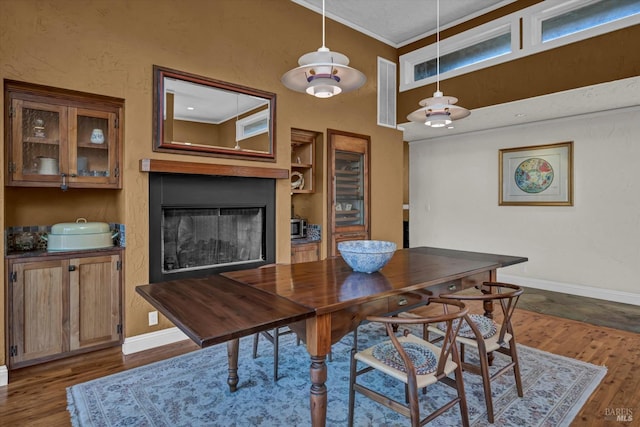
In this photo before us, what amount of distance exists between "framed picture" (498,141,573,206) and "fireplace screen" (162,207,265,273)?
153 inches

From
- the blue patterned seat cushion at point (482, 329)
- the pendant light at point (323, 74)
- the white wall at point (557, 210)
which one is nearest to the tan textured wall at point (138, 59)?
the pendant light at point (323, 74)

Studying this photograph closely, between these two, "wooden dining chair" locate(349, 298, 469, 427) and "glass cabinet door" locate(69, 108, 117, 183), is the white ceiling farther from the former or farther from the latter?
"wooden dining chair" locate(349, 298, 469, 427)

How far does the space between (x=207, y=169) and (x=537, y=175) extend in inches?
181

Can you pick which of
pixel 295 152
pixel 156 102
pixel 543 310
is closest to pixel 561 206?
pixel 543 310

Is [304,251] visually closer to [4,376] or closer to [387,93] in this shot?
[387,93]

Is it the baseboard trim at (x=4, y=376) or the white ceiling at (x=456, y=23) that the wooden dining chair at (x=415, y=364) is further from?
the white ceiling at (x=456, y=23)

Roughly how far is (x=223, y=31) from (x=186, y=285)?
8.64ft

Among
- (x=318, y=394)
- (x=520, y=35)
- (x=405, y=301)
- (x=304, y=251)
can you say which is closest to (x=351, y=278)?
(x=405, y=301)

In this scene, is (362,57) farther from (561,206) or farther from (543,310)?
(543,310)

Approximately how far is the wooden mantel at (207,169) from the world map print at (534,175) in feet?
11.9

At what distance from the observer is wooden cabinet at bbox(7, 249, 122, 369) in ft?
8.45

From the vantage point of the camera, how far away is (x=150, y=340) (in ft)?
10.1

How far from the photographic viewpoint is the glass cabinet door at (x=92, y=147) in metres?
2.86

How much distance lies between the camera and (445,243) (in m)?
6.29
